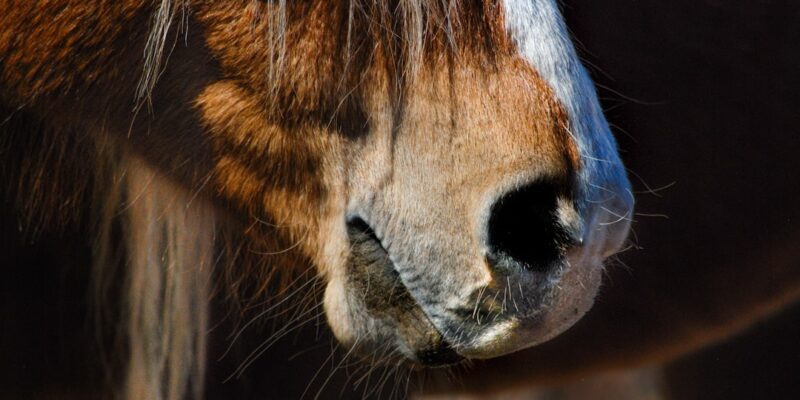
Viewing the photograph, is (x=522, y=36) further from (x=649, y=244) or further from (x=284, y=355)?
(x=284, y=355)

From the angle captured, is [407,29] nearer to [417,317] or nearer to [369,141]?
[369,141]

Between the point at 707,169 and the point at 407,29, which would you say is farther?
the point at 707,169

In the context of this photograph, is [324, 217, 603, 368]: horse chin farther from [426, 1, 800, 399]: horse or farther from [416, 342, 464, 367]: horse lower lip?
[426, 1, 800, 399]: horse

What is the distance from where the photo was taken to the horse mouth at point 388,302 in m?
0.62

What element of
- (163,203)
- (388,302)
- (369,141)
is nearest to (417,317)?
(388,302)

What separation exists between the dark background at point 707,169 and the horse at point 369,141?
146mm

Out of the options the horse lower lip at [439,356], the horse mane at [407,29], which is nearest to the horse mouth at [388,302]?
the horse lower lip at [439,356]

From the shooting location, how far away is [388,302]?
2.06 feet

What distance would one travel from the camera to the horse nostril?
1.83ft

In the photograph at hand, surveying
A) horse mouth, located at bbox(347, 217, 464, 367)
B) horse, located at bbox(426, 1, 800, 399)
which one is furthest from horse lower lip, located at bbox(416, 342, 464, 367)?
horse, located at bbox(426, 1, 800, 399)

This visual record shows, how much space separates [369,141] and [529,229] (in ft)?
0.44

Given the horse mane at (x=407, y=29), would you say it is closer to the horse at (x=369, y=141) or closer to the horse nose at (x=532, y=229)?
the horse at (x=369, y=141)

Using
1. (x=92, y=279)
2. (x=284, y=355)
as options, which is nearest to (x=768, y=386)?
(x=284, y=355)

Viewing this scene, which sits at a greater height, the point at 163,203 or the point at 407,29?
the point at 407,29
